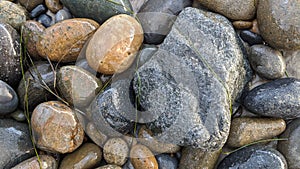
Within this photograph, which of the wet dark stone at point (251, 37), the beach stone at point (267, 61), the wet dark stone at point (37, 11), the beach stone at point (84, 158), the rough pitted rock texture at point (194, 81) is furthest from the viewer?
the wet dark stone at point (37, 11)

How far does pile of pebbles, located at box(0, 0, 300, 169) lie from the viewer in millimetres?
3312

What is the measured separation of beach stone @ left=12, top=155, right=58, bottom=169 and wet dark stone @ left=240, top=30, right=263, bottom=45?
2.01 meters

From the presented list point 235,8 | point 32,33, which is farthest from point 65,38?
point 235,8

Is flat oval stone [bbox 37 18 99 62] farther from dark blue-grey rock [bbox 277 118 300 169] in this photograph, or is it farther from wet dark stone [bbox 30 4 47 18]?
dark blue-grey rock [bbox 277 118 300 169]

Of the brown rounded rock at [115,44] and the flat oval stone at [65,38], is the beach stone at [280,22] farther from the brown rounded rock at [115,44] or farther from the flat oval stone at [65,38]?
the flat oval stone at [65,38]

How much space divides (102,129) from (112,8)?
43.1 inches

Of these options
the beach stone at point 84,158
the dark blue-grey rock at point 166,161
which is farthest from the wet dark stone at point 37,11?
the dark blue-grey rock at point 166,161

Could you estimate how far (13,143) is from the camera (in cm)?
338

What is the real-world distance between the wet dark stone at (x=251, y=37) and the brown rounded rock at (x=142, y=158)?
1341 millimetres

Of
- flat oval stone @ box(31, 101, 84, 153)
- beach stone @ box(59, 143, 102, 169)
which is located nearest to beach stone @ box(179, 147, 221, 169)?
beach stone @ box(59, 143, 102, 169)

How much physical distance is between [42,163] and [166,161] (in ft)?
3.45


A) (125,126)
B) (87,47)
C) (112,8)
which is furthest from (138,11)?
(125,126)

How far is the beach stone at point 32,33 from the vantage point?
11.8 ft

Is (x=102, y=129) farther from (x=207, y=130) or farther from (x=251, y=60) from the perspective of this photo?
(x=251, y=60)
